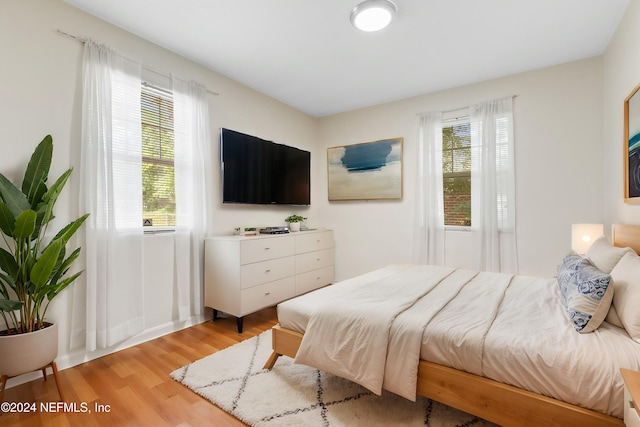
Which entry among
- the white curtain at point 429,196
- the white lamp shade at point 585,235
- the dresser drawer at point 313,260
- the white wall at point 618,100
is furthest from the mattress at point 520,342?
the white curtain at point 429,196

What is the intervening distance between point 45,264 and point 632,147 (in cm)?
388

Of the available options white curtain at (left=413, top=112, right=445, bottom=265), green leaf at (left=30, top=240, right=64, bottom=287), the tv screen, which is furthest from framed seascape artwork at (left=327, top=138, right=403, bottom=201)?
green leaf at (left=30, top=240, right=64, bottom=287)

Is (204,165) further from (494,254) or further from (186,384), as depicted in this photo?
(494,254)

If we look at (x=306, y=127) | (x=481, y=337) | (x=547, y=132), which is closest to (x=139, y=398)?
(x=481, y=337)

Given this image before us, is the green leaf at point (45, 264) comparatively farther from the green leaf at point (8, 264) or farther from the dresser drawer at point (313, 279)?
the dresser drawer at point (313, 279)

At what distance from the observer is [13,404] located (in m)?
1.74

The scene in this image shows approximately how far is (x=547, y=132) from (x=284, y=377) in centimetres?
348

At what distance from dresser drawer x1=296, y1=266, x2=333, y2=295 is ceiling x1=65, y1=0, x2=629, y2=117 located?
2.34 metres

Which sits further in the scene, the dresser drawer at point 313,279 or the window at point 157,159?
the dresser drawer at point 313,279

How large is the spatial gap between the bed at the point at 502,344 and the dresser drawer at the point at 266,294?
3.00ft

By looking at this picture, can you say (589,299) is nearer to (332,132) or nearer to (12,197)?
(12,197)

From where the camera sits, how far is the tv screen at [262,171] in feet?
10.6

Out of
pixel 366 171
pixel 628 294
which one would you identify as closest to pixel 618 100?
pixel 628 294

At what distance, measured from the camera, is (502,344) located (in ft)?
4.42
